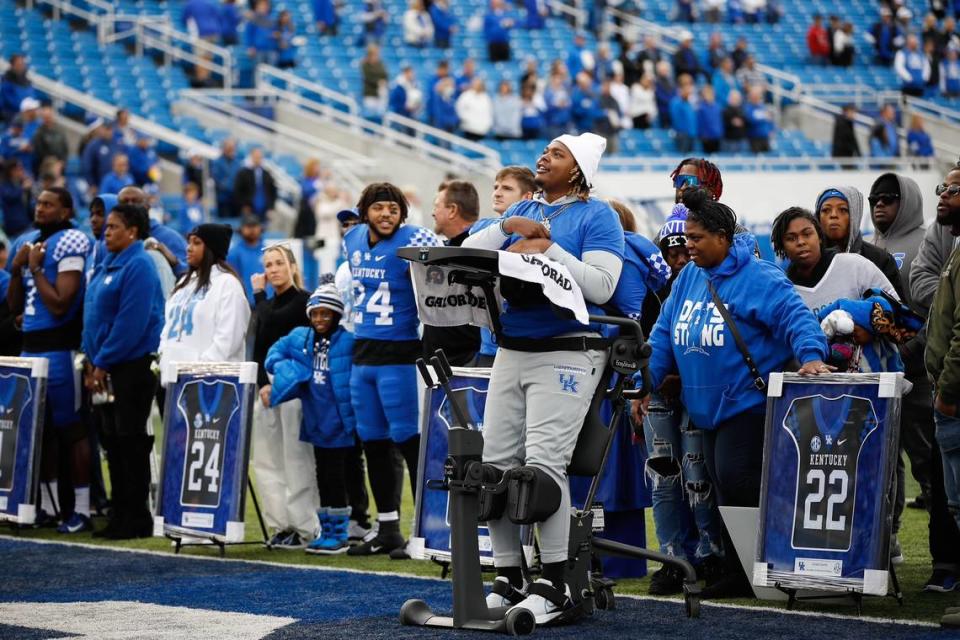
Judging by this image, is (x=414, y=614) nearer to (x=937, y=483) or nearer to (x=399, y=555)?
(x=399, y=555)

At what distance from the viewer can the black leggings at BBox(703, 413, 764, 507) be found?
23.8 feet

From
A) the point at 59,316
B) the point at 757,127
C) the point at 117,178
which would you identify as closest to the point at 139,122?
the point at 117,178

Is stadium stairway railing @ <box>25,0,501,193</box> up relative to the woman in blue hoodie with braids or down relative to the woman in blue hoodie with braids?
up

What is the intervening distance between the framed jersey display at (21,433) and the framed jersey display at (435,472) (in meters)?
3.09

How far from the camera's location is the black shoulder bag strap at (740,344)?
7137 millimetres

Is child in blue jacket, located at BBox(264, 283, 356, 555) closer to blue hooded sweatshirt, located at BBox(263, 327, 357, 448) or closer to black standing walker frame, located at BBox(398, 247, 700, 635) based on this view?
blue hooded sweatshirt, located at BBox(263, 327, 357, 448)

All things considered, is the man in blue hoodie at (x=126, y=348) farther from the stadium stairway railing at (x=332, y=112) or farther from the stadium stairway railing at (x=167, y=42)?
the stadium stairway railing at (x=167, y=42)

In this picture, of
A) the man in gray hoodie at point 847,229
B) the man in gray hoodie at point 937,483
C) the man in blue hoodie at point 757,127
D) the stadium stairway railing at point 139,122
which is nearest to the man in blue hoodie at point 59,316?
the man in gray hoodie at point 847,229

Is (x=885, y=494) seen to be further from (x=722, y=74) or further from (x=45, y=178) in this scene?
(x=722, y=74)

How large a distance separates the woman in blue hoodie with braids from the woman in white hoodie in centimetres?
354

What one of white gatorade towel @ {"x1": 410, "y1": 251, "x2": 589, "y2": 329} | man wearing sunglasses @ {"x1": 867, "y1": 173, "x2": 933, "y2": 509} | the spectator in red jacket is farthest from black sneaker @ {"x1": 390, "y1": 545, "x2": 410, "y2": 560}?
the spectator in red jacket

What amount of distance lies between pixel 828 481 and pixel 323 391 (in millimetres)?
3559

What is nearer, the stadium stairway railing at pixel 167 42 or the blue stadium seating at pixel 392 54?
the blue stadium seating at pixel 392 54

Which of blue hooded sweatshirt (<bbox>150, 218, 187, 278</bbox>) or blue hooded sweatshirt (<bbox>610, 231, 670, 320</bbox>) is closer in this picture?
blue hooded sweatshirt (<bbox>610, 231, 670, 320</bbox>)
